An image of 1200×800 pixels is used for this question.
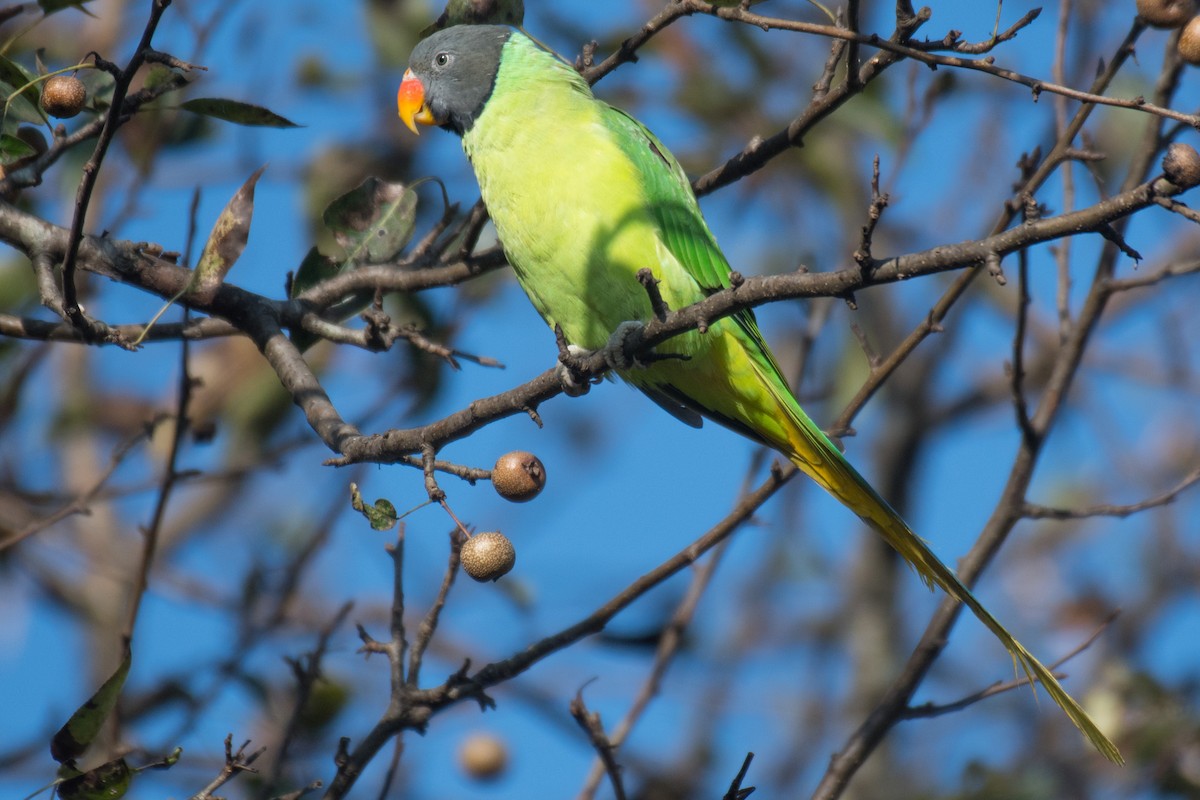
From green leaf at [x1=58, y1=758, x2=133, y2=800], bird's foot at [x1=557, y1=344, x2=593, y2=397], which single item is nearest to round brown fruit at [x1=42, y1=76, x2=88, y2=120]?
bird's foot at [x1=557, y1=344, x2=593, y2=397]

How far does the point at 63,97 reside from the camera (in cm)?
213

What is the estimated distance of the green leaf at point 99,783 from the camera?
1779 mm

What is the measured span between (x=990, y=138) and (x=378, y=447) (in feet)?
18.0

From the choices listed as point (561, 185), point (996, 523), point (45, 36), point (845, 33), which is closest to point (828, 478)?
point (996, 523)

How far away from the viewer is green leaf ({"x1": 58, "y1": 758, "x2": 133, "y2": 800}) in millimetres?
1779

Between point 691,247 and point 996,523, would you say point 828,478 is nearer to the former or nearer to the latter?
point 996,523

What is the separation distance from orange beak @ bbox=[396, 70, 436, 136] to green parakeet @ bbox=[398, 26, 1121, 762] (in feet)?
0.54

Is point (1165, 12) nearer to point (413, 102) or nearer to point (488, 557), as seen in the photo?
point (488, 557)

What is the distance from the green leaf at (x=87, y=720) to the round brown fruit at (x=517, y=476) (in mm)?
651

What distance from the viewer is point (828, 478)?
3.04 m

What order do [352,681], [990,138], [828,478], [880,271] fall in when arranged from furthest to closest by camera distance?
[990,138] → [352,681] → [828,478] → [880,271]

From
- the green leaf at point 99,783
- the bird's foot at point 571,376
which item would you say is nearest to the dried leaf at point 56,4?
the bird's foot at point 571,376

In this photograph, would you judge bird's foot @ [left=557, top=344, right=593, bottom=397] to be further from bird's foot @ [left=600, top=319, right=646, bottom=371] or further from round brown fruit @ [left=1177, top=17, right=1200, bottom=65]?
round brown fruit @ [left=1177, top=17, right=1200, bottom=65]

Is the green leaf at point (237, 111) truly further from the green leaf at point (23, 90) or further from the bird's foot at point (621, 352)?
the bird's foot at point (621, 352)
